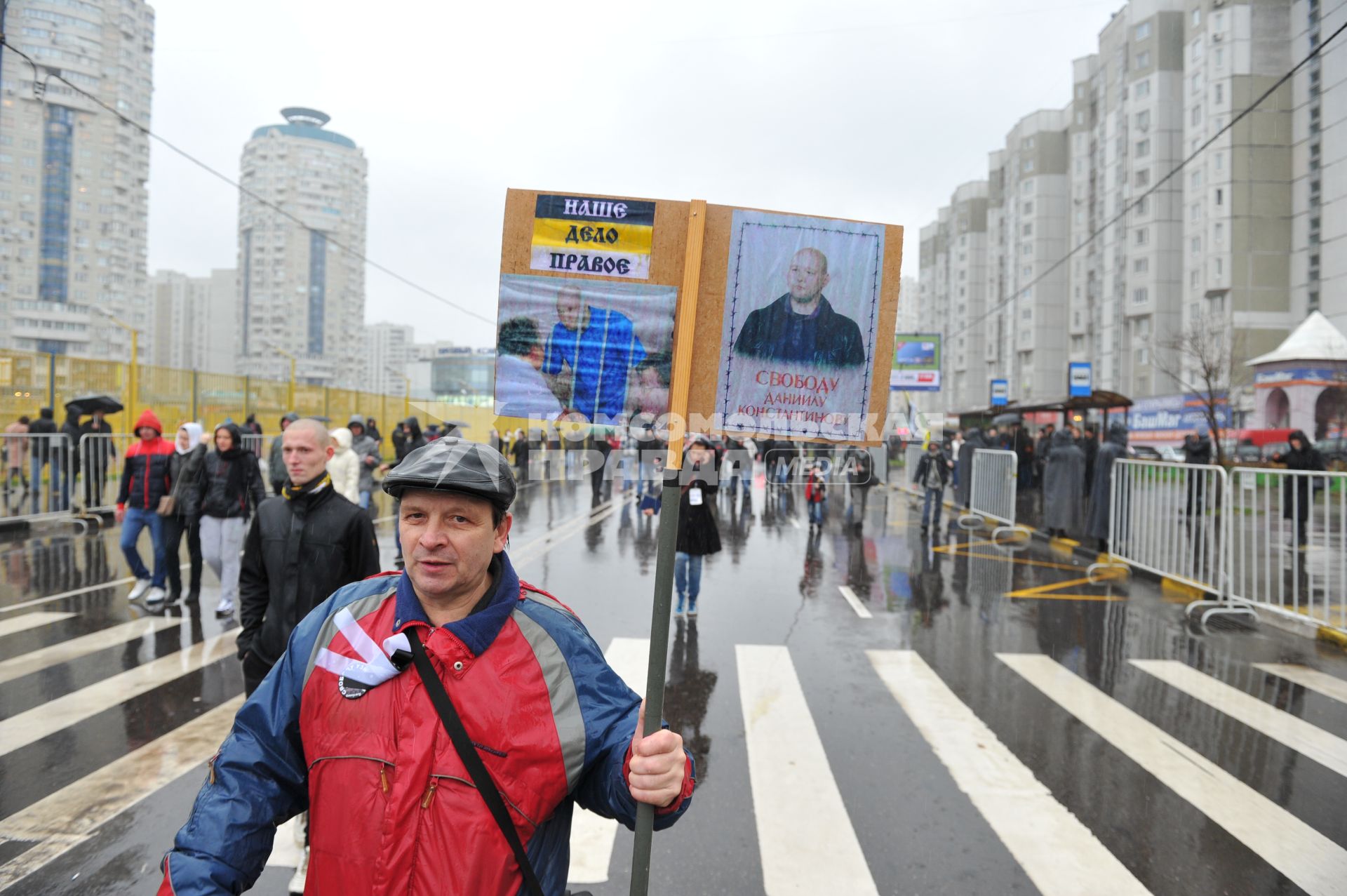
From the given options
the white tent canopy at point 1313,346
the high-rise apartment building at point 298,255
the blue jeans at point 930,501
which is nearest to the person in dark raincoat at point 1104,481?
the blue jeans at point 930,501

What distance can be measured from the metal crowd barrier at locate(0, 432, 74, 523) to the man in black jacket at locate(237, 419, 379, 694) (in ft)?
40.6

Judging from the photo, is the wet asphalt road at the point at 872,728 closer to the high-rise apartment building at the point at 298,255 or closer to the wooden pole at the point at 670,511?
the wooden pole at the point at 670,511

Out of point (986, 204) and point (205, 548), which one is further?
point (986, 204)

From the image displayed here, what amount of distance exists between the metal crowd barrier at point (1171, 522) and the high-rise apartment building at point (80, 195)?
8476 cm

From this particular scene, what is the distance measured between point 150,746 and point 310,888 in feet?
13.0

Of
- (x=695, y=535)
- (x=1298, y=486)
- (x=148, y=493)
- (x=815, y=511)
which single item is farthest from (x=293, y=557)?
(x=815, y=511)

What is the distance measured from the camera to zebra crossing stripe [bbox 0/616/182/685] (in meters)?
6.15

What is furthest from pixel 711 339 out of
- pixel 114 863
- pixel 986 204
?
pixel 986 204

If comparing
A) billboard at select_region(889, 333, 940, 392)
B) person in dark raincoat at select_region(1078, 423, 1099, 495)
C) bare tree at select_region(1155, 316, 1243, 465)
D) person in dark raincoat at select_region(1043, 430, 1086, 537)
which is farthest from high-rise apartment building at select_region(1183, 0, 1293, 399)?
person in dark raincoat at select_region(1043, 430, 1086, 537)

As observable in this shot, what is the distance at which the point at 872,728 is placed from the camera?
17.1 feet

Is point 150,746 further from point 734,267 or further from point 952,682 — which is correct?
point 952,682

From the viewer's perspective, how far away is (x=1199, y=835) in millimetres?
3838

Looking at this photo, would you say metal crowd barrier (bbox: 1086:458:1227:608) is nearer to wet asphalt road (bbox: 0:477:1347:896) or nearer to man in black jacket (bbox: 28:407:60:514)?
wet asphalt road (bbox: 0:477:1347:896)

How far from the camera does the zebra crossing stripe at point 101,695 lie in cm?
489
